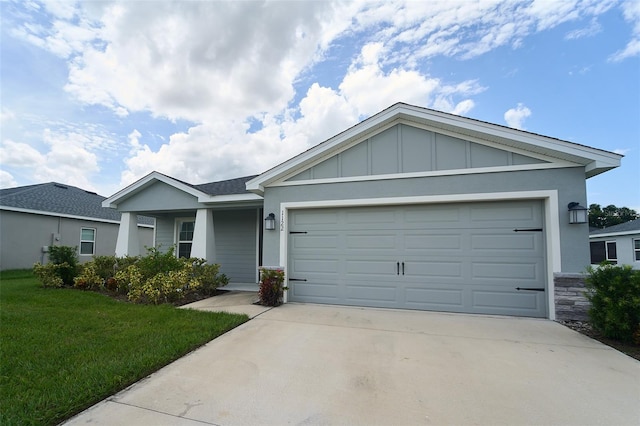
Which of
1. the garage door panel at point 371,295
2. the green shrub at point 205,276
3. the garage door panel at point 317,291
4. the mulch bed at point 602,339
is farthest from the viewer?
the green shrub at point 205,276

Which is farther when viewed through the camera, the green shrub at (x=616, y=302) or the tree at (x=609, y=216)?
the tree at (x=609, y=216)

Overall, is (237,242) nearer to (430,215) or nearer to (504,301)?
(430,215)

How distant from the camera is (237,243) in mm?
10344

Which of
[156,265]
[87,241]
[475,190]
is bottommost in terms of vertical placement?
[156,265]

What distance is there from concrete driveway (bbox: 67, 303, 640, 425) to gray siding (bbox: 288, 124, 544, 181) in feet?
10.9

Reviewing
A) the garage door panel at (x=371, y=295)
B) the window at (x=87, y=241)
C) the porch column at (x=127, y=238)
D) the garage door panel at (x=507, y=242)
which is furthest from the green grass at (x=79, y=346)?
the window at (x=87, y=241)

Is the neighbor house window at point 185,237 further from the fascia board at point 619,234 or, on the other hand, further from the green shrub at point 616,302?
the fascia board at point 619,234

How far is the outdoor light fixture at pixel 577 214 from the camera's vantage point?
5.22m

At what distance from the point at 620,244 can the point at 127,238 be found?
25.1m

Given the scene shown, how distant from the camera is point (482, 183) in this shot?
5.88 m

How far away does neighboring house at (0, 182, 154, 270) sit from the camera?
12.6 metres

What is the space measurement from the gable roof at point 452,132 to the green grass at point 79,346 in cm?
370

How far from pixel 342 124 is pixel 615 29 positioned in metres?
8.46

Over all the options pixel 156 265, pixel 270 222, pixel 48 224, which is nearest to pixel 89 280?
pixel 156 265
